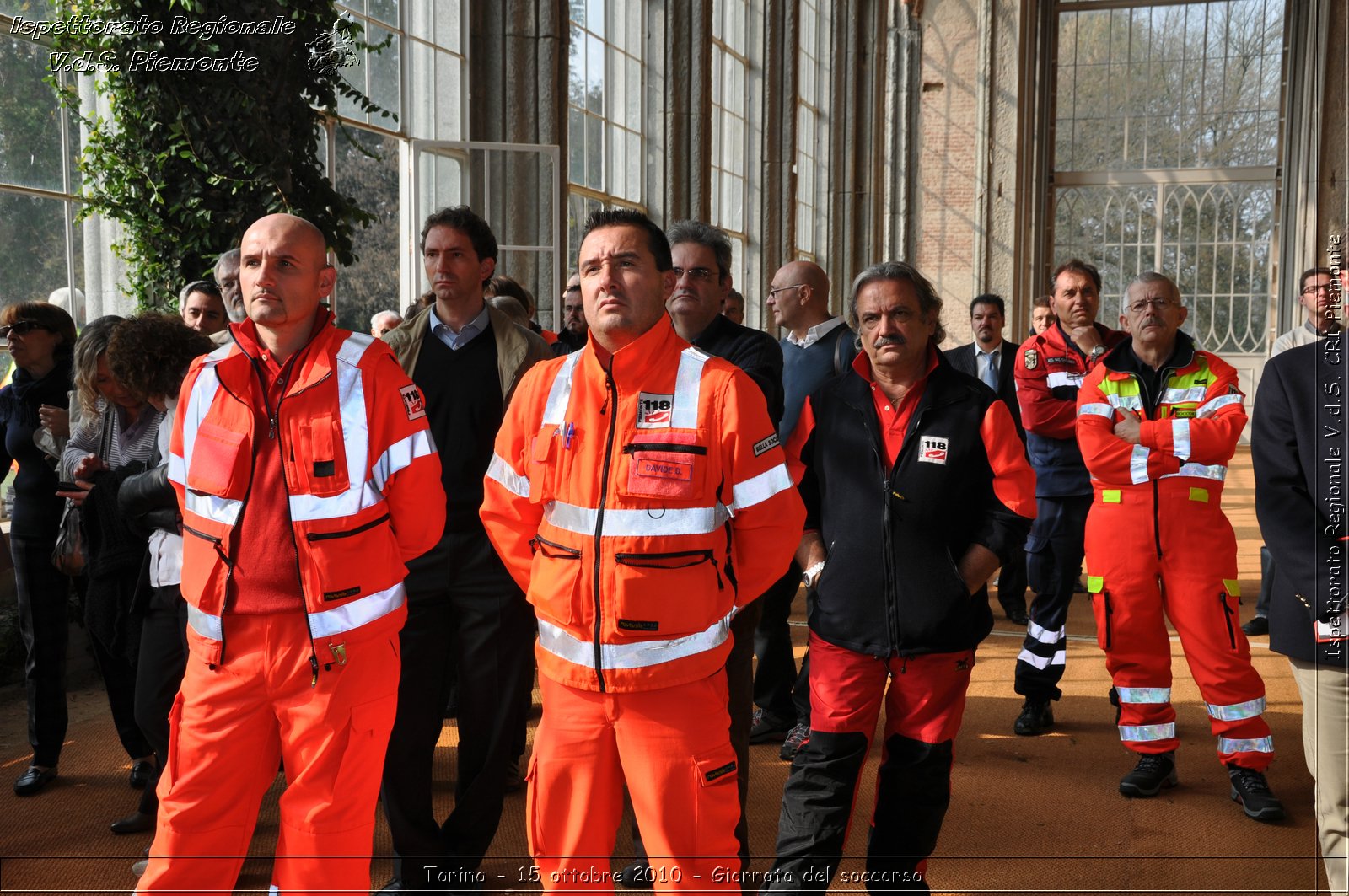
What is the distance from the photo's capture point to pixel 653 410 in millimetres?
2488

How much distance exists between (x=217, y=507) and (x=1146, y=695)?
3.42 metres

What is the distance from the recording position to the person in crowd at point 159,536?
3.37m

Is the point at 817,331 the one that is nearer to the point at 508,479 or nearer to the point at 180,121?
the point at 508,479

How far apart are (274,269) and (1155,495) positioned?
10.4 ft

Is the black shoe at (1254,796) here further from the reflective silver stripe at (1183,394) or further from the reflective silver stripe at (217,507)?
the reflective silver stripe at (217,507)

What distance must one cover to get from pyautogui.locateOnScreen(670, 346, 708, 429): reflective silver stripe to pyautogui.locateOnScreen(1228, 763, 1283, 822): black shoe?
9.50 feet

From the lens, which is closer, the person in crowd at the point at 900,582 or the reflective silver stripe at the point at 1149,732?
the person in crowd at the point at 900,582

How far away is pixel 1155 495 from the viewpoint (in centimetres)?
422

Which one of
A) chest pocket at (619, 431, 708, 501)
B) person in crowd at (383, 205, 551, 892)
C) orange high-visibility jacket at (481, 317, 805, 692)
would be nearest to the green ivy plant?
→ person in crowd at (383, 205, 551, 892)

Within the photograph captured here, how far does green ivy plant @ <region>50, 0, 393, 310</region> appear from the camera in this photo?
5.48m

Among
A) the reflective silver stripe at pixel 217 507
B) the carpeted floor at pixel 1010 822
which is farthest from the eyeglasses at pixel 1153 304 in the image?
the reflective silver stripe at pixel 217 507

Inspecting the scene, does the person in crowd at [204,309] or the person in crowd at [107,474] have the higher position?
the person in crowd at [204,309]

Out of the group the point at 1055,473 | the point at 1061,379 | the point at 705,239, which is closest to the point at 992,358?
the point at 1061,379

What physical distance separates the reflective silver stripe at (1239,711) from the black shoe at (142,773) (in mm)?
3844
